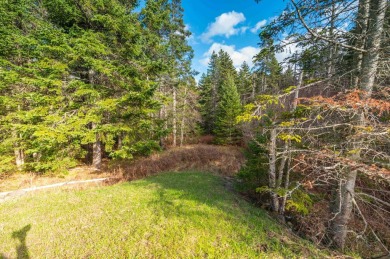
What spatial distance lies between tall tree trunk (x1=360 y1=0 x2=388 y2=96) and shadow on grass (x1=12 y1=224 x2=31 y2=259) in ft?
23.3

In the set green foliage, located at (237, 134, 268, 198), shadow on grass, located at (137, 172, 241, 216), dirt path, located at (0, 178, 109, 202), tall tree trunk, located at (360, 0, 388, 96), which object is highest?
tall tree trunk, located at (360, 0, 388, 96)

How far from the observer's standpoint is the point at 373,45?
3.41 m

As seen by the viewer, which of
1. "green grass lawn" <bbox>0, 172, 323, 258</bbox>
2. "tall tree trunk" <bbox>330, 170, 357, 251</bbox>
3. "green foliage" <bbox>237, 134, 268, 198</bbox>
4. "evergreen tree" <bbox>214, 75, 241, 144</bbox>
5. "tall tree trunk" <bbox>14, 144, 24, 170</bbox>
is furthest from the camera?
"evergreen tree" <bbox>214, 75, 241, 144</bbox>

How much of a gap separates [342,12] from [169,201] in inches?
241

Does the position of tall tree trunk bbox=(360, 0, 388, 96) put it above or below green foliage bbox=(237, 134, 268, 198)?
above

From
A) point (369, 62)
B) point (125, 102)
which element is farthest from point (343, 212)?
point (125, 102)

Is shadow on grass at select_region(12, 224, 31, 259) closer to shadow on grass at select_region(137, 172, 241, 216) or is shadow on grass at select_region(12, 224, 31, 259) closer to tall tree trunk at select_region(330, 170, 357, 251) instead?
shadow on grass at select_region(137, 172, 241, 216)

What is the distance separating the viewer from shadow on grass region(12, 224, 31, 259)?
3.16 metres

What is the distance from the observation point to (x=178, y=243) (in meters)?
3.45

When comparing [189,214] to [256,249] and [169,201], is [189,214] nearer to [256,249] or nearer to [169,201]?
[169,201]

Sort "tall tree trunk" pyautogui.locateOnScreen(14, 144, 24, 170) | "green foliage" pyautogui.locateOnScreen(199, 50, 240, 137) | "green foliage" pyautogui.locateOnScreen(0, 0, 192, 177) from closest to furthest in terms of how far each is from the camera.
A: "green foliage" pyautogui.locateOnScreen(0, 0, 192, 177)
"tall tree trunk" pyautogui.locateOnScreen(14, 144, 24, 170)
"green foliage" pyautogui.locateOnScreen(199, 50, 240, 137)

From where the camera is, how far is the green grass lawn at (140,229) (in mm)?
3268

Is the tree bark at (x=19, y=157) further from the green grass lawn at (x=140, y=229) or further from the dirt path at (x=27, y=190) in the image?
the green grass lawn at (x=140, y=229)

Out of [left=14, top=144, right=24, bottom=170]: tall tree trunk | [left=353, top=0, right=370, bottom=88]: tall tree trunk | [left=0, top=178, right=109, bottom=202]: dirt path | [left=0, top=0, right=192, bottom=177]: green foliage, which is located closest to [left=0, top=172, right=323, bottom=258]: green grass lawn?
[left=0, top=178, right=109, bottom=202]: dirt path
